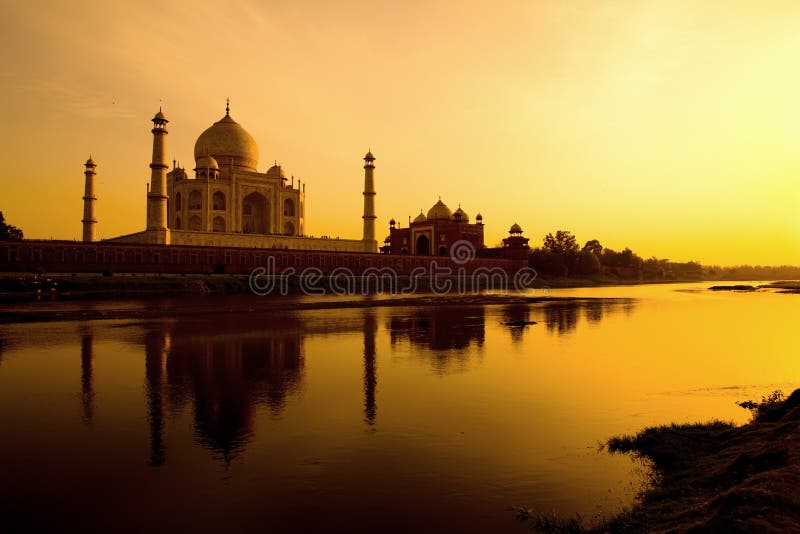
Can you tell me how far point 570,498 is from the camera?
556cm

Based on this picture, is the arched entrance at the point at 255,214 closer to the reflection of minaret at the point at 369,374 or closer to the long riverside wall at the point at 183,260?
the long riverside wall at the point at 183,260

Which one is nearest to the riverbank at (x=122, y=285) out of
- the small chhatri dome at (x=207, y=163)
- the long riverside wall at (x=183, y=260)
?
the long riverside wall at (x=183, y=260)

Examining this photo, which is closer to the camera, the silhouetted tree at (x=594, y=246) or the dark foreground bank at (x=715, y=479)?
the dark foreground bank at (x=715, y=479)

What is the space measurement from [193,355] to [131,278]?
2822 cm

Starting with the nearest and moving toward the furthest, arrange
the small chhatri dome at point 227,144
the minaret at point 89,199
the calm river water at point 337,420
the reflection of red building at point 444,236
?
1. the calm river water at point 337,420
2. the minaret at point 89,199
3. the small chhatri dome at point 227,144
4. the reflection of red building at point 444,236

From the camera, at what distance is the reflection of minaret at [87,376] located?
8.87m

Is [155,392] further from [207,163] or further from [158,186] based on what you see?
[207,163]

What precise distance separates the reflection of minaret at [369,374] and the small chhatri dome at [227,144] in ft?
134

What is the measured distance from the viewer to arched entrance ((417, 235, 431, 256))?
69562 millimetres

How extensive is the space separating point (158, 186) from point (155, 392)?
3867cm

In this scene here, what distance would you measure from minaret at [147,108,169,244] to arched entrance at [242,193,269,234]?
43.1 ft

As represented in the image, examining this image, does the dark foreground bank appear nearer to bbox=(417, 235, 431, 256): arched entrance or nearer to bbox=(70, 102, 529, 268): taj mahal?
bbox=(70, 102, 529, 268): taj mahal

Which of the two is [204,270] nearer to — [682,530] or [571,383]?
[571,383]

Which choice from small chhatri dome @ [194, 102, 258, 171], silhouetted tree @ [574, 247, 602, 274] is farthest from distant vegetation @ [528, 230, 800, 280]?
small chhatri dome @ [194, 102, 258, 171]
